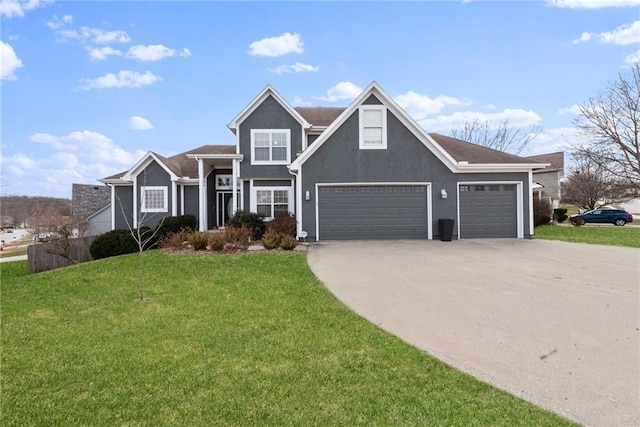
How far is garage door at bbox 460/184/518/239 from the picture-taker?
1580 centimetres

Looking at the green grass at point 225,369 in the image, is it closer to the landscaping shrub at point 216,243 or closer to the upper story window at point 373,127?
the landscaping shrub at point 216,243

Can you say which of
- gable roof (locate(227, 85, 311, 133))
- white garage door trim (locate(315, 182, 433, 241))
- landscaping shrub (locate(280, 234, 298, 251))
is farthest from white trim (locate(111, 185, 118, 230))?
landscaping shrub (locate(280, 234, 298, 251))

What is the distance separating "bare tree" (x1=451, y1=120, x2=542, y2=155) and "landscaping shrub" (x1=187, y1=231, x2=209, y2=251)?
38424mm

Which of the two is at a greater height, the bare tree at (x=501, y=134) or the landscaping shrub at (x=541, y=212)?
Answer: the bare tree at (x=501, y=134)

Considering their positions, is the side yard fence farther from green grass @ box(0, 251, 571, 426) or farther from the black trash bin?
the black trash bin

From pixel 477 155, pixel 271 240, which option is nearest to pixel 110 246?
pixel 271 240

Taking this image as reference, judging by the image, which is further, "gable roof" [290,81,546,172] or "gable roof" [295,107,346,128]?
"gable roof" [295,107,346,128]

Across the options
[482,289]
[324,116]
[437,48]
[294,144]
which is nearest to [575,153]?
[437,48]

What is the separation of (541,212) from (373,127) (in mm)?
18054

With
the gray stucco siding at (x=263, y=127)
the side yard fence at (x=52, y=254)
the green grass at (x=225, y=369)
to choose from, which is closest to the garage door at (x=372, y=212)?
the gray stucco siding at (x=263, y=127)

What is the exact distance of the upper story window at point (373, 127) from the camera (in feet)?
50.2

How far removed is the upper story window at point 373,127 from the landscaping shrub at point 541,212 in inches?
658

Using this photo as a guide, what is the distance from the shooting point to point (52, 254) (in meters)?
13.7

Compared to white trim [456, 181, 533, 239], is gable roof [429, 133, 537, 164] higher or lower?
higher
